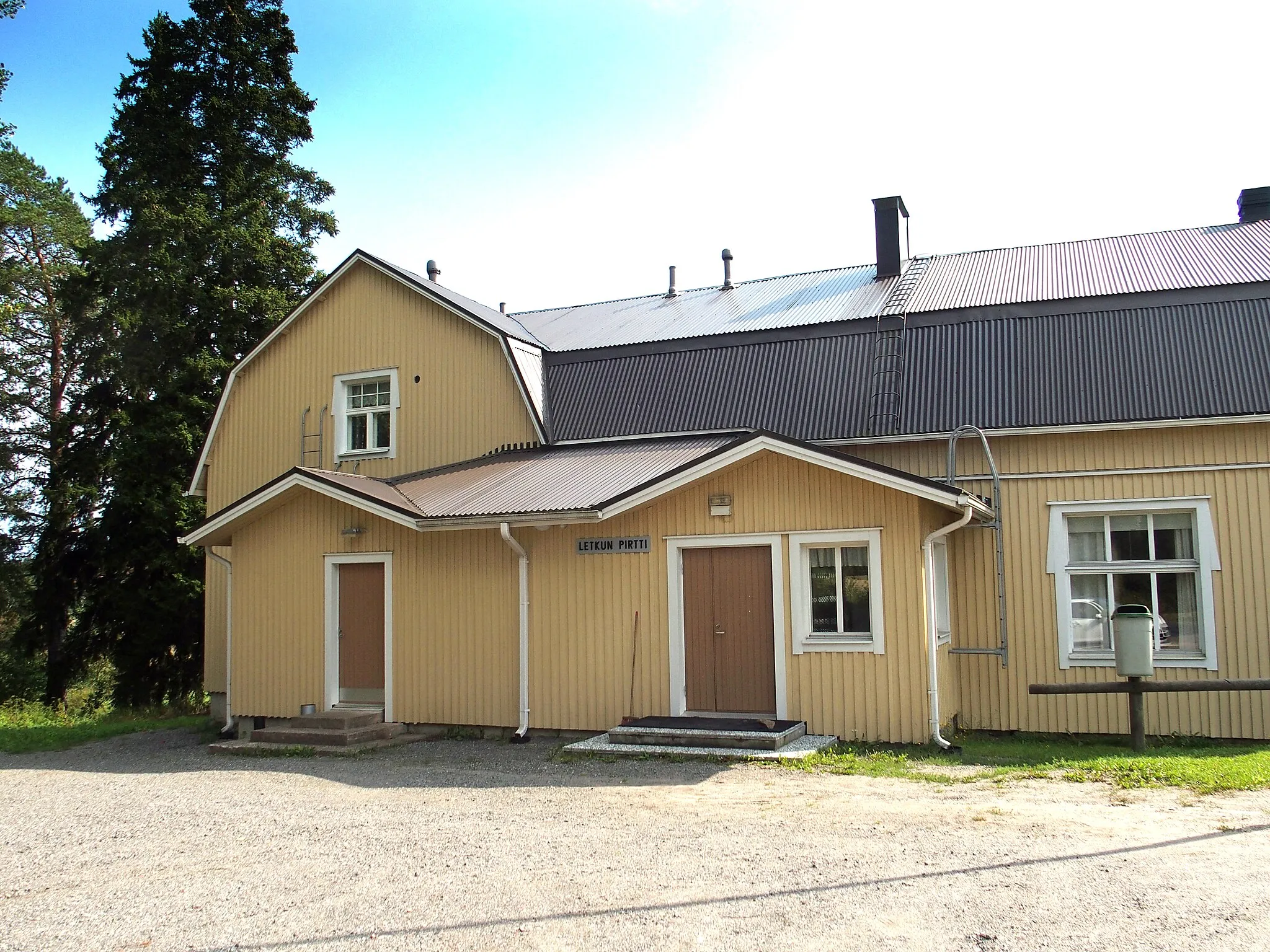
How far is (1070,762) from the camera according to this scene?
34.1 feet

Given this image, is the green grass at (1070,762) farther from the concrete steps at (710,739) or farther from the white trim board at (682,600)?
the white trim board at (682,600)

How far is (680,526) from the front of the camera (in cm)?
1265

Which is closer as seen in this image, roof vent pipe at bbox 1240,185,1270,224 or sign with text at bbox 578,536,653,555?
sign with text at bbox 578,536,653,555

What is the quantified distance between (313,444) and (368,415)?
1.03 metres

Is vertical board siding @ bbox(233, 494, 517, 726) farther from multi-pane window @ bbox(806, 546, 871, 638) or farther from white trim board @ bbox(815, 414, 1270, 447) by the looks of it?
white trim board @ bbox(815, 414, 1270, 447)

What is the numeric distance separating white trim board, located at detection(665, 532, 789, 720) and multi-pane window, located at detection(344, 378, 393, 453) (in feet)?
19.7

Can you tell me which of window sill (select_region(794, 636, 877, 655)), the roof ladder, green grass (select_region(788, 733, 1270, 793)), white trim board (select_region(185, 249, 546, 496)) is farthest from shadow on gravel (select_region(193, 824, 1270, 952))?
white trim board (select_region(185, 249, 546, 496))

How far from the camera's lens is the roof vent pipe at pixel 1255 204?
15.8 meters

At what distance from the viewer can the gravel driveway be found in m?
5.61

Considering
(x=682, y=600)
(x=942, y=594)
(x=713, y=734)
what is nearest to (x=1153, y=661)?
(x=942, y=594)

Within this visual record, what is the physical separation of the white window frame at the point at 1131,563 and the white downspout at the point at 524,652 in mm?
6245

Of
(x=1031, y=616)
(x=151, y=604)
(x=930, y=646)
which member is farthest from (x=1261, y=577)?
(x=151, y=604)

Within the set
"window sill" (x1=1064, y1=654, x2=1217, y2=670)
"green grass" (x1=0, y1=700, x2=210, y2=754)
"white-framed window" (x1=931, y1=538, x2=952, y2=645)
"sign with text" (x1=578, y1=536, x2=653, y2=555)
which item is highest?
"sign with text" (x1=578, y1=536, x2=653, y2=555)

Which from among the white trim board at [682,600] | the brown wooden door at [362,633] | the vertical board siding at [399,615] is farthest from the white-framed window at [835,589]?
the brown wooden door at [362,633]
